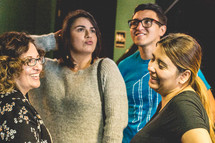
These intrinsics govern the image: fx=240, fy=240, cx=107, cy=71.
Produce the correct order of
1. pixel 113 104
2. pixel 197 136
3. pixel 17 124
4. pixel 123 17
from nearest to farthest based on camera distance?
pixel 197 136 → pixel 17 124 → pixel 113 104 → pixel 123 17

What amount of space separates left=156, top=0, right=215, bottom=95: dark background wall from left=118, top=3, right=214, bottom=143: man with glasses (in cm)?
50

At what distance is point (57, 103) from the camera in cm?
162

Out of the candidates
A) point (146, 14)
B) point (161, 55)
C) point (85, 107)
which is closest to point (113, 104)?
point (85, 107)

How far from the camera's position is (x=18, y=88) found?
54.5 inches

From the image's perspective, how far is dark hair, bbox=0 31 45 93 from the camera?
1.29 m

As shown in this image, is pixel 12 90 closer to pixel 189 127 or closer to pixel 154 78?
pixel 154 78

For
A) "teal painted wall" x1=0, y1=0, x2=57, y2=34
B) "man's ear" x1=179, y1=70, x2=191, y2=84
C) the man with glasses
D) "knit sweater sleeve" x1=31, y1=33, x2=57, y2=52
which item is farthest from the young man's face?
"teal painted wall" x1=0, y1=0, x2=57, y2=34

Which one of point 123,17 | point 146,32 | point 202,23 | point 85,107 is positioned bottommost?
point 85,107

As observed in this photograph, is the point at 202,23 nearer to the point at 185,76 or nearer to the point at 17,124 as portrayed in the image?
Answer: the point at 185,76

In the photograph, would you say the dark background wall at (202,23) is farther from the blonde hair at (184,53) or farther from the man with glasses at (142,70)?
the blonde hair at (184,53)

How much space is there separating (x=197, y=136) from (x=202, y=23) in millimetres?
1696

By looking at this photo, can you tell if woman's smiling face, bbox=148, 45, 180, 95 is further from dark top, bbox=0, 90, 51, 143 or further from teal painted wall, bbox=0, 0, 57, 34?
teal painted wall, bbox=0, 0, 57, 34

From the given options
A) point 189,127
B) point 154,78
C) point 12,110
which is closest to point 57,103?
point 12,110

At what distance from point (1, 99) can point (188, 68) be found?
0.94m
